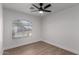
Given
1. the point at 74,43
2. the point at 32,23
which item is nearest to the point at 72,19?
the point at 74,43

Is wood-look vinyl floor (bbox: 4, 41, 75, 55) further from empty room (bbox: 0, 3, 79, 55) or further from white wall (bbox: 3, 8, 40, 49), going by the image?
white wall (bbox: 3, 8, 40, 49)

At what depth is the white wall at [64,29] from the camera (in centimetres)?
187

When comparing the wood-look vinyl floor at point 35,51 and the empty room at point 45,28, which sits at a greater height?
Answer: the empty room at point 45,28

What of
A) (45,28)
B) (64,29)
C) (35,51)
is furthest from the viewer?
(45,28)

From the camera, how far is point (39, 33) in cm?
346

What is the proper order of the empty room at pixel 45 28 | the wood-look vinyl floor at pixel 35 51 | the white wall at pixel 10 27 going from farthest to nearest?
1. the white wall at pixel 10 27
2. the empty room at pixel 45 28
3. the wood-look vinyl floor at pixel 35 51

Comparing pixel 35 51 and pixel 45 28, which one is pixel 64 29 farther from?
pixel 35 51

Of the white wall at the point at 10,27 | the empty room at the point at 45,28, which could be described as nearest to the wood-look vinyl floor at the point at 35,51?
the empty room at the point at 45,28

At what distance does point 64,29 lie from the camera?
2223 mm

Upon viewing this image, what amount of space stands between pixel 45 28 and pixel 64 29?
1135mm

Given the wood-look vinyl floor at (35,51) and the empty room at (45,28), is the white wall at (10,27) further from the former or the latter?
the wood-look vinyl floor at (35,51)

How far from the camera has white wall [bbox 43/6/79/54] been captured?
1872 mm

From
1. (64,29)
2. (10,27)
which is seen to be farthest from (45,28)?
(10,27)
